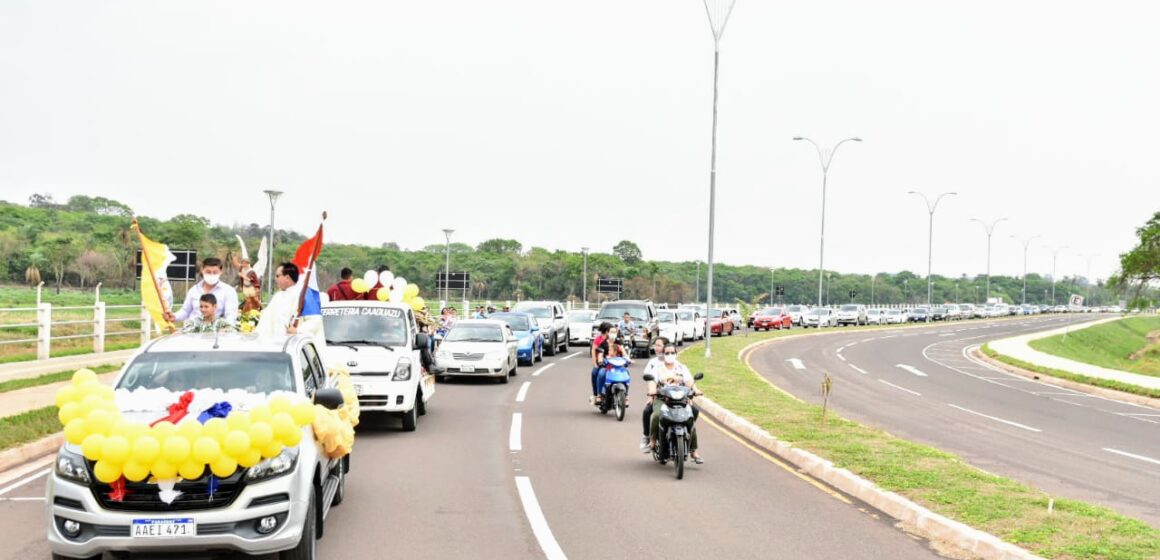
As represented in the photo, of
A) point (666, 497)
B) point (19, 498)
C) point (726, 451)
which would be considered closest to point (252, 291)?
point (19, 498)

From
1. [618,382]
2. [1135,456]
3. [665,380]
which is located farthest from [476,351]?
[1135,456]

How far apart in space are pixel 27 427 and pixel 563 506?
7.71 m

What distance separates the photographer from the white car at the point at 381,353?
48.0 ft

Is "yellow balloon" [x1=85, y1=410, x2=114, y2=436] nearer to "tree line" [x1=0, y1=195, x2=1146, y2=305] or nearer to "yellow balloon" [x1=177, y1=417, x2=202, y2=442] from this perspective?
"yellow balloon" [x1=177, y1=417, x2=202, y2=442]

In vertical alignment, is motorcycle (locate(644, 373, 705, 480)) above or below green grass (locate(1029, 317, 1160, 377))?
above

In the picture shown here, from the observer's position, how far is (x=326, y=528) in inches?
325

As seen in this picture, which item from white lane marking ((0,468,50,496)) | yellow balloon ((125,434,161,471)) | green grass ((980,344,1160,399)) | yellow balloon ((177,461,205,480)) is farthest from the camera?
green grass ((980,344,1160,399))

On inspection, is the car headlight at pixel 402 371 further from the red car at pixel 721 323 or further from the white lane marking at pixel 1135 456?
the red car at pixel 721 323

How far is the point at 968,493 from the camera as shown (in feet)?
32.3

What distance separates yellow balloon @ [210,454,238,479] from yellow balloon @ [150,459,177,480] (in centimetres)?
23

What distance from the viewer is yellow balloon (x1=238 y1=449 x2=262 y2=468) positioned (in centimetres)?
623

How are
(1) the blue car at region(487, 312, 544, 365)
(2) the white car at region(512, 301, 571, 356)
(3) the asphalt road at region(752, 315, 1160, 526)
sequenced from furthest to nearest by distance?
(2) the white car at region(512, 301, 571, 356) < (1) the blue car at region(487, 312, 544, 365) < (3) the asphalt road at region(752, 315, 1160, 526)

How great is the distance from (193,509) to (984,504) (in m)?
6.95

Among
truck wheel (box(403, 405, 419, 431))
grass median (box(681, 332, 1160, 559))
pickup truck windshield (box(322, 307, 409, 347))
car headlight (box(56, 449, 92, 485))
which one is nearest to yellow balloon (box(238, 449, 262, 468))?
car headlight (box(56, 449, 92, 485))
